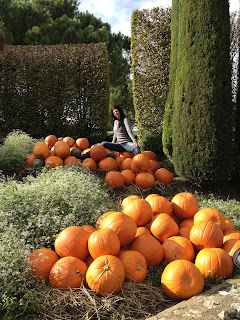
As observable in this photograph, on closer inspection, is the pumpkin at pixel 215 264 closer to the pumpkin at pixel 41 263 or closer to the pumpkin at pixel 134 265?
the pumpkin at pixel 134 265

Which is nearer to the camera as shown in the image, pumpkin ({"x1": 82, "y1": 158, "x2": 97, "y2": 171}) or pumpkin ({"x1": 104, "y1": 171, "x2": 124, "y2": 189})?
pumpkin ({"x1": 104, "y1": 171, "x2": 124, "y2": 189})

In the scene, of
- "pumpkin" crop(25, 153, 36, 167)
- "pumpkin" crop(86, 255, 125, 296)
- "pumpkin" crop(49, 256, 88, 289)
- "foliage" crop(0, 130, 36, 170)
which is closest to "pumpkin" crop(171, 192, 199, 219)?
"pumpkin" crop(86, 255, 125, 296)

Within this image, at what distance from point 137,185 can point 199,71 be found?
2.14 m

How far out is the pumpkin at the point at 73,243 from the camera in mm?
2551

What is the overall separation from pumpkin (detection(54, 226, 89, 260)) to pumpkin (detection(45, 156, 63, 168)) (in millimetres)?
2756

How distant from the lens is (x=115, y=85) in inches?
813

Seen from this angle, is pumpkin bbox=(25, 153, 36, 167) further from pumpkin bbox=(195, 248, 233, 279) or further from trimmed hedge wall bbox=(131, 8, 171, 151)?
pumpkin bbox=(195, 248, 233, 279)

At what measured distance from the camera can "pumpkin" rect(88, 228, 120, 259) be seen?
2.43 metres

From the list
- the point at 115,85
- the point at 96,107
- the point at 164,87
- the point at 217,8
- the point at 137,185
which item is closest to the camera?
the point at 217,8

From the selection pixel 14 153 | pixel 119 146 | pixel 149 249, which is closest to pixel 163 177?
pixel 119 146

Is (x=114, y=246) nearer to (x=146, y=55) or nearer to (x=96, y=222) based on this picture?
(x=96, y=222)

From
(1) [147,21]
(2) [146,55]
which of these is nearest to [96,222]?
(2) [146,55]

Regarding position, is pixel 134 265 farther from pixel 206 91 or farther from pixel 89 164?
pixel 206 91

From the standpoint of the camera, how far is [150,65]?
741cm
